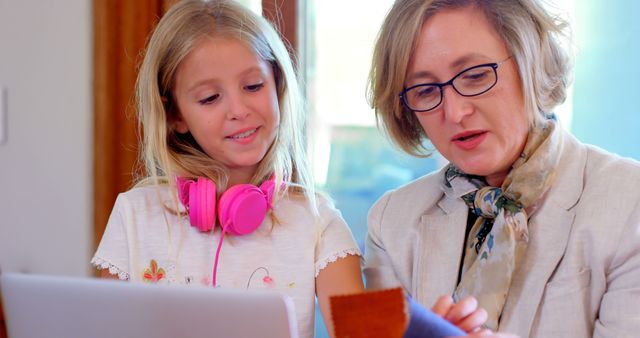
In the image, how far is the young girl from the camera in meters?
1.48

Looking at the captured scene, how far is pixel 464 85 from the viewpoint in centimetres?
134

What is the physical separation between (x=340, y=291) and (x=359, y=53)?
0.94 metres

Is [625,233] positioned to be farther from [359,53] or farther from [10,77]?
[10,77]

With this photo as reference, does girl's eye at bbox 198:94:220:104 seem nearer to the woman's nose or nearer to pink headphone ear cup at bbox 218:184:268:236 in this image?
pink headphone ear cup at bbox 218:184:268:236

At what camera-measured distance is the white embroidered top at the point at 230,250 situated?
4.87ft

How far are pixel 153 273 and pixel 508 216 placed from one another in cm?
74

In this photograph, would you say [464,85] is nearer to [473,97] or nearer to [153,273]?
[473,97]

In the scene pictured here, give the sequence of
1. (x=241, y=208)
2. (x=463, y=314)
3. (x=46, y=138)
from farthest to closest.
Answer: (x=46, y=138), (x=241, y=208), (x=463, y=314)

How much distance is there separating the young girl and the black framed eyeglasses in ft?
1.10

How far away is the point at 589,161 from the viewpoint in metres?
1.39

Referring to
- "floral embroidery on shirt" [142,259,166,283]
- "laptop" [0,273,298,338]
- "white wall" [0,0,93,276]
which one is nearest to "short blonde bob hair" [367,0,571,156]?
"floral embroidery on shirt" [142,259,166,283]

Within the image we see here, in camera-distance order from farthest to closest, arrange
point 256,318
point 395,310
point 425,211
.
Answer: point 425,211 < point 256,318 < point 395,310

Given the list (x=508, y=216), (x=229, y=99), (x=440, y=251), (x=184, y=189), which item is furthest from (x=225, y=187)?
(x=508, y=216)

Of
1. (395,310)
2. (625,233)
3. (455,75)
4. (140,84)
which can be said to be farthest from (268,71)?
(395,310)
